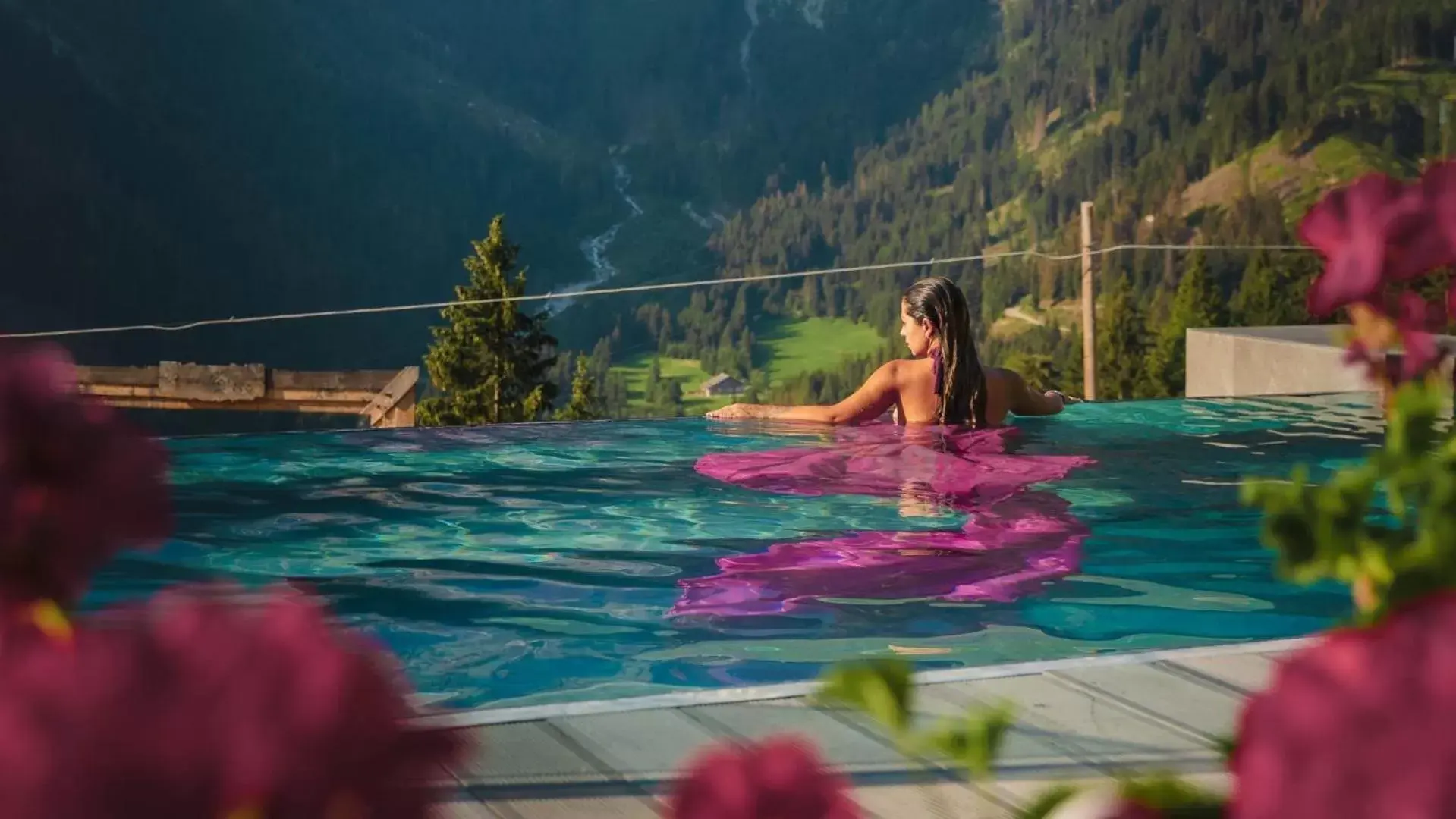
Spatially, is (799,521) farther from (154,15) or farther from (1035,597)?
(154,15)

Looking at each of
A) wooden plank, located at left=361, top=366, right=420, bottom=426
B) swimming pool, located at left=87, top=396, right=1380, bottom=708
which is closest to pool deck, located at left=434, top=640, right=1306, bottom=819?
swimming pool, located at left=87, top=396, right=1380, bottom=708

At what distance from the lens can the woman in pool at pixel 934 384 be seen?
19.0ft

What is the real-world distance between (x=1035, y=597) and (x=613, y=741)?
2089 millimetres

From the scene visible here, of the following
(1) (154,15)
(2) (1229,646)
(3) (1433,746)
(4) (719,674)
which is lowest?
(4) (719,674)

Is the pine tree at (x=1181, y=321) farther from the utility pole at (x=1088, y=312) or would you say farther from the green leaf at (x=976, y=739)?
the green leaf at (x=976, y=739)

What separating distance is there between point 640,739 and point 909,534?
2.54 m

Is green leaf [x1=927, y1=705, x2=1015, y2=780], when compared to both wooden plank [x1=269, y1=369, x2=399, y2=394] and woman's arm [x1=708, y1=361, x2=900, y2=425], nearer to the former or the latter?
woman's arm [x1=708, y1=361, x2=900, y2=425]

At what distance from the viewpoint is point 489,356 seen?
112 ft

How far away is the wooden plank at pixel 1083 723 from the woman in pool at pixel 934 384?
347 centimetres

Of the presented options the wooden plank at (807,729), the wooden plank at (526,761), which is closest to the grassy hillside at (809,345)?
the wooden plank at (807,729)

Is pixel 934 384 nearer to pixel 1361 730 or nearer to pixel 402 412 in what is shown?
pixel 402 412

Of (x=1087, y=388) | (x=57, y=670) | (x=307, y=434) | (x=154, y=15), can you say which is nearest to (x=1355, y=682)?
Result: (x=57, y=670)

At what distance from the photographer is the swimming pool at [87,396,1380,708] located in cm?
358

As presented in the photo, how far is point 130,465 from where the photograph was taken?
1.19ft
